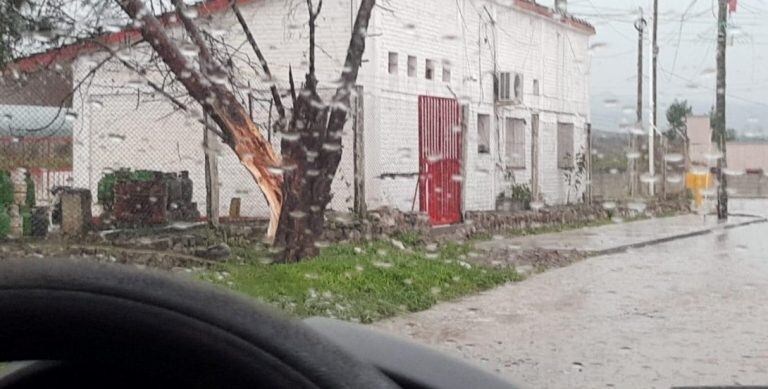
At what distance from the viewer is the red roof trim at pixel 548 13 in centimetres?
876

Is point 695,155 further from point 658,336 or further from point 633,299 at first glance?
point 658,336

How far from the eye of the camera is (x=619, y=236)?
43.5 ft

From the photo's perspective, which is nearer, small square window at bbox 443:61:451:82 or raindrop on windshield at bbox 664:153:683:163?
raindrop on windshield at bbox 664:153:683:163

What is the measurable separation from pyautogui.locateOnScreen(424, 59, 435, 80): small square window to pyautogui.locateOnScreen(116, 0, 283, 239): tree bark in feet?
11.3

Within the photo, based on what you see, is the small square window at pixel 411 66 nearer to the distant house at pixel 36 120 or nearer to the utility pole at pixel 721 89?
the utility pole at pixel 721 89

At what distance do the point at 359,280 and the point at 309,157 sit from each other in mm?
1285

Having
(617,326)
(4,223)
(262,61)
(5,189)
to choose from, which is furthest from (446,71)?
(617,326)

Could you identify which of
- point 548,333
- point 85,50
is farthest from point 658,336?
point 85,50

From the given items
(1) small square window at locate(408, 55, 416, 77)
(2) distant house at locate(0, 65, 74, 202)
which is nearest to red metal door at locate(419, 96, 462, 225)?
(1) small square window at locate(408, 55, 416, 77)

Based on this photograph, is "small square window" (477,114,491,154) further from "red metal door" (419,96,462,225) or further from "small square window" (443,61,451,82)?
"small square window" (443,61,451,82)

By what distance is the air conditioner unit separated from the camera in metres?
11.8

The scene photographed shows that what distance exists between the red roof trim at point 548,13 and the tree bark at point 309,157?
1384mm

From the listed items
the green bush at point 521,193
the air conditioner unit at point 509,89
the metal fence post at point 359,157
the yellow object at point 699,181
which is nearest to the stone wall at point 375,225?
the metal fence post at point 359,157

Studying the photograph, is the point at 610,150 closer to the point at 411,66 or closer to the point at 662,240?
the point at 662,240
